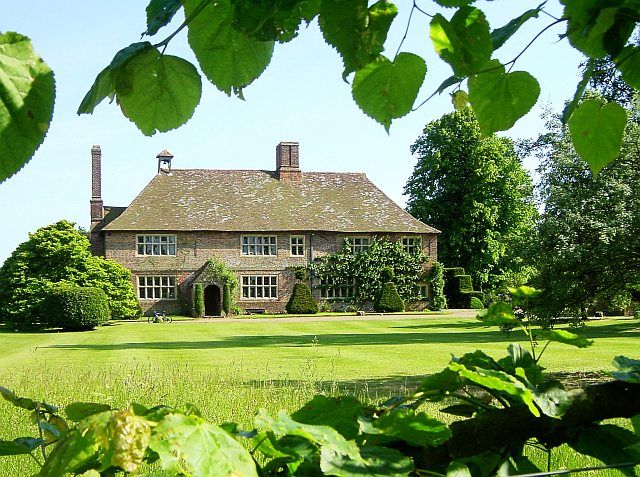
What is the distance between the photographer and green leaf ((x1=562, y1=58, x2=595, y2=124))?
1.10m

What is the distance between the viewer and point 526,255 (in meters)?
17.3

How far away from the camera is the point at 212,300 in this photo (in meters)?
37.9

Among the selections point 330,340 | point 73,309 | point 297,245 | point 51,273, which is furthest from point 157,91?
point 297,245

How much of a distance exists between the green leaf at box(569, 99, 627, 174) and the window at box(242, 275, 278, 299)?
3695cm

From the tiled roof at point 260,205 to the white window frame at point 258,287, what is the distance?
2.66 metres

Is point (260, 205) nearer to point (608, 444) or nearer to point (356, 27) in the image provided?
point (356, 27)

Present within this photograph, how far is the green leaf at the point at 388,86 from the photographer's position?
103 cm

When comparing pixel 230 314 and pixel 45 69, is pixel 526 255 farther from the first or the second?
pixel 230 314

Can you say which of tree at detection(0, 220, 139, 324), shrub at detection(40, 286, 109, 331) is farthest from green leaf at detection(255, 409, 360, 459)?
tree at detection(0, 220, 139, 324)

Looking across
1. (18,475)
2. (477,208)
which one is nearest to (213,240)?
(477,208)

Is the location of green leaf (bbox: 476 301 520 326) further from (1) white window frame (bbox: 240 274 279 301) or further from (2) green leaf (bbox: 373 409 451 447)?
(1) white window frame (bbox: 240 274 279 301)

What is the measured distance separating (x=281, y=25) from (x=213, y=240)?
3703cm

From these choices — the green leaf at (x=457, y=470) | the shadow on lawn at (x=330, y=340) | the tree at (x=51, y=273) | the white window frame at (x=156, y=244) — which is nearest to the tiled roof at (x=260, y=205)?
the white window frame at (x=156, y=244)

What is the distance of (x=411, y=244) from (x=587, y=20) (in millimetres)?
39160
